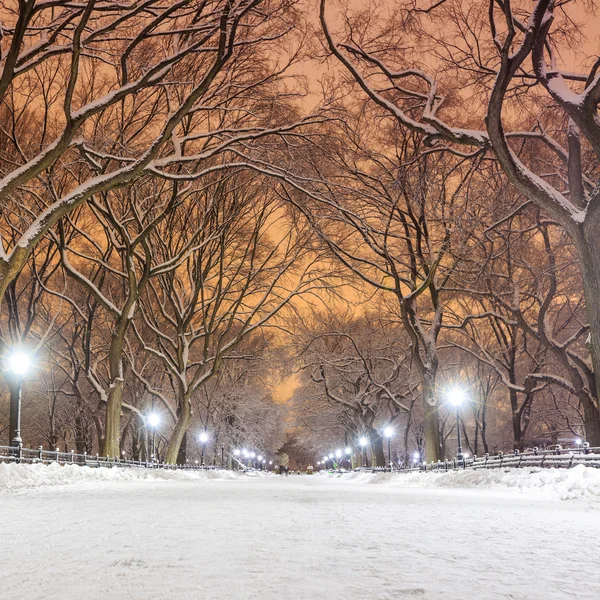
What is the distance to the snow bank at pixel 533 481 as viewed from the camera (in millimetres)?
11188

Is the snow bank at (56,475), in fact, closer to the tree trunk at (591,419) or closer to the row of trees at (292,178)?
the row of trees at (292,178)

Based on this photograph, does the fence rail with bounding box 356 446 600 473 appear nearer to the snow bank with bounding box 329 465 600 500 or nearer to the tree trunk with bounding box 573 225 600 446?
the snow bank with bounding box 329 465 600 500

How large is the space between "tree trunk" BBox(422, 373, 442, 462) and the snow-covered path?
14.8m

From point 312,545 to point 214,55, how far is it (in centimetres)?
1748

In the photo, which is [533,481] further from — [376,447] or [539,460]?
[376,447]

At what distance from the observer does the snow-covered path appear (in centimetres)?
359

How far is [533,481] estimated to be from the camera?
13539 mm

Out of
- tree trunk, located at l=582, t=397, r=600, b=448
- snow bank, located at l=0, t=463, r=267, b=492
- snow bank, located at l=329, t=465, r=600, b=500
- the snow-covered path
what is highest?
tree trunk, located at l=582, t=397, r=600, b=448

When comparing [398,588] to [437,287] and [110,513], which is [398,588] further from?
[437,287]

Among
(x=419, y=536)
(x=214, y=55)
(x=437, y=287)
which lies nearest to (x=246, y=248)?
(x=437, y=287)

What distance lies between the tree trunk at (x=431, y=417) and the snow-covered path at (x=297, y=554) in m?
14.8

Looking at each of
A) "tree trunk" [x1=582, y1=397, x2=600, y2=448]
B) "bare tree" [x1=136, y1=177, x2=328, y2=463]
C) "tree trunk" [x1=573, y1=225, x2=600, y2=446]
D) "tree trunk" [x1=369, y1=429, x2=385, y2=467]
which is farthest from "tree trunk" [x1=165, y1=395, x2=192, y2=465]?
"tree trunk" [x1=573, y1=225, x2=600, y2=446]

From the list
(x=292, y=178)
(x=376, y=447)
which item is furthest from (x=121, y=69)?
(x=376, y=447)

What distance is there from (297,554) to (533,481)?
10241mm
